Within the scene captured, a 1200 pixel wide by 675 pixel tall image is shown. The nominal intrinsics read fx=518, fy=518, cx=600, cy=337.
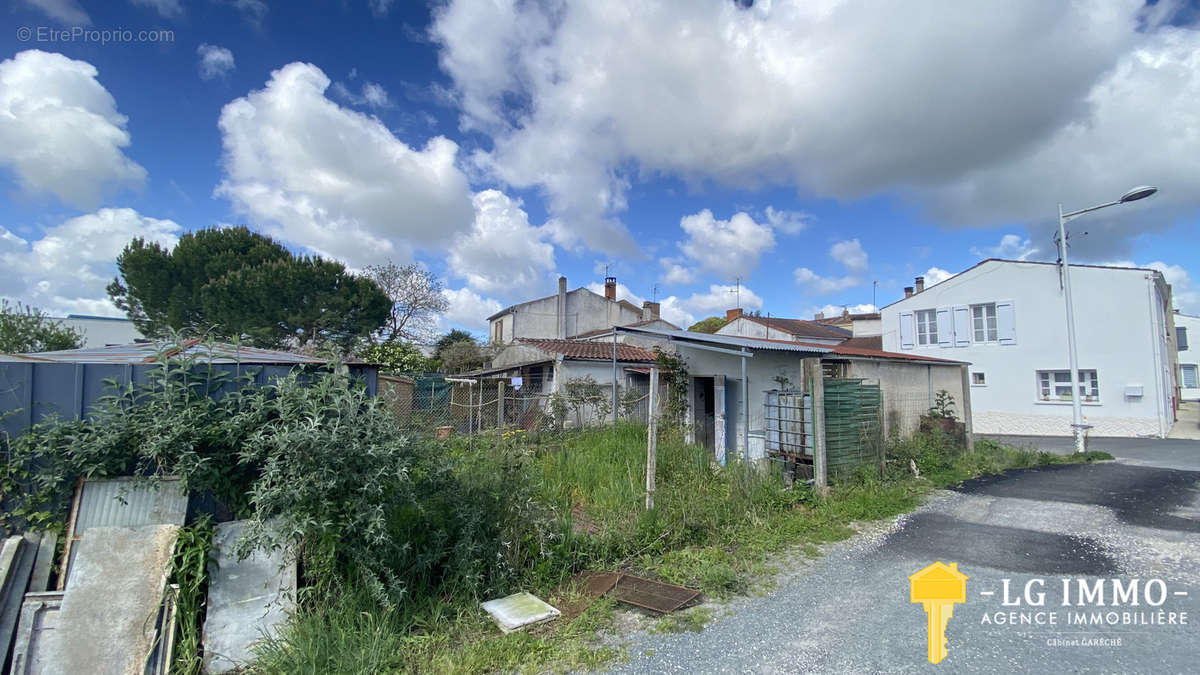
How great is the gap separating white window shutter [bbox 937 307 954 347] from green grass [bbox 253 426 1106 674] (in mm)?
Answer: 11391

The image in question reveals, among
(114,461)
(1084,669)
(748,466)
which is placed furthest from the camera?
(748,466)

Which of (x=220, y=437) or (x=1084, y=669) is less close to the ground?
(x=220, y=437)

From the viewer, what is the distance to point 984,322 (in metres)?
18.6

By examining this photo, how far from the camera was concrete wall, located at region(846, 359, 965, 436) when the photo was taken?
951 centimetres

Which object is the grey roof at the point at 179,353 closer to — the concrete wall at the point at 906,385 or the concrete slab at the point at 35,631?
the concrete slab at the point at 35,631

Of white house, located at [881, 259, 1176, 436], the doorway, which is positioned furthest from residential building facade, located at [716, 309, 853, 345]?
the doorway

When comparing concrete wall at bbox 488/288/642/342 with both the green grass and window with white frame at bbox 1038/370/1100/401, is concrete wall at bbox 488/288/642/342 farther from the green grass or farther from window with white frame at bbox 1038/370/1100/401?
the green grass

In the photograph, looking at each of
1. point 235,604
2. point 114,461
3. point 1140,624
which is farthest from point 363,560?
point 1140,624

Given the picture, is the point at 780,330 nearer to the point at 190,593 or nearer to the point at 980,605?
the point at 980,605

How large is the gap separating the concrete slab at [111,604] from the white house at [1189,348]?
138 ft

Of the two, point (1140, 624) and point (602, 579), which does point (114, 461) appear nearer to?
point (602, 579)

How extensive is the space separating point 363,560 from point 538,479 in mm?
2123

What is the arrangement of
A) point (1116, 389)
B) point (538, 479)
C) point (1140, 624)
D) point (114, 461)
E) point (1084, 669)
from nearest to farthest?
point (1084, 669) → point (114, 461) → point (1140, 624) → point (538, 479) → point (1116, 389)

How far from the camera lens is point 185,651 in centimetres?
330
